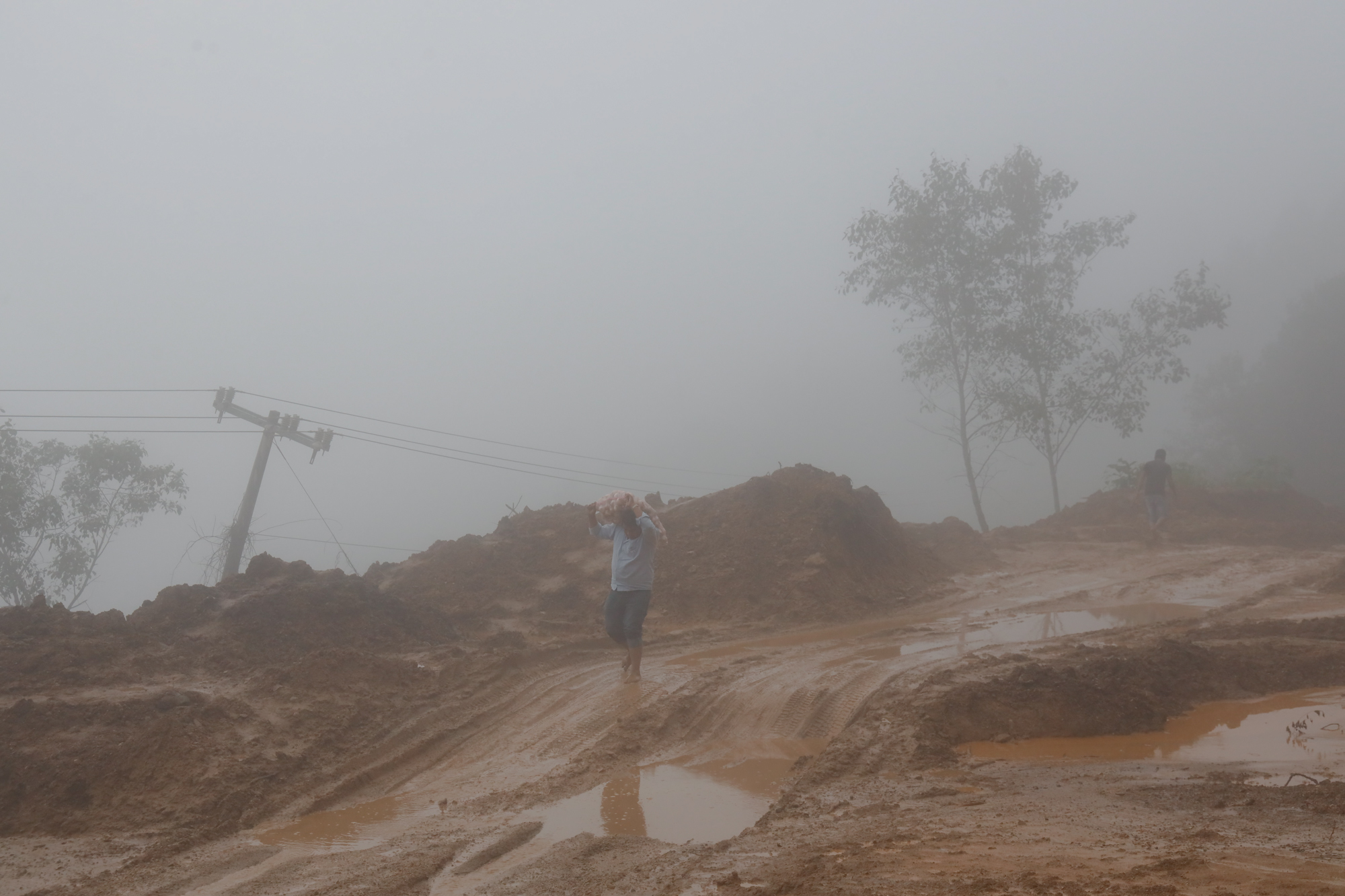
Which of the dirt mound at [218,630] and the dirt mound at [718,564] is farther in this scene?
the dirt mound at [718,564]

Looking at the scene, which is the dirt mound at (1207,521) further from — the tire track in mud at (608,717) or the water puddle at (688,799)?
the water puddle at (688,799)

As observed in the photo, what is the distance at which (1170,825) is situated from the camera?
3545mm

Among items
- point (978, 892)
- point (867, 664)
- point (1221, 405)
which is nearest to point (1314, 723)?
point (867, 664)

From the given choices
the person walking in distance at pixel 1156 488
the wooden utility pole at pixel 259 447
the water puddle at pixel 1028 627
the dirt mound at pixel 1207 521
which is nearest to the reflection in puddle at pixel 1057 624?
the water puddle at pixel 1028 627

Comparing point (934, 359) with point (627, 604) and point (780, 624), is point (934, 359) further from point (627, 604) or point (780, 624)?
point (627, 604)

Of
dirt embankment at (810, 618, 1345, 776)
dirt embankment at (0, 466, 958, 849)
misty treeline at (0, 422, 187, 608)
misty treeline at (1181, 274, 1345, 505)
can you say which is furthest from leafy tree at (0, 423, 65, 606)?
misty treeline at (1181, 274, 1345, 505)

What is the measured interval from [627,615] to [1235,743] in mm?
4687

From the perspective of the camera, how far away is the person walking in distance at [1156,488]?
17469 millimetres

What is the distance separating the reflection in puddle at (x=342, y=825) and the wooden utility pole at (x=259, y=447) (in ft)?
39.3

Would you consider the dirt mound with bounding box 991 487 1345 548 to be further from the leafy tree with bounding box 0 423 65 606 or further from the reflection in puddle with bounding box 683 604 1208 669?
the leafy tree with bounding box 0 423 65 606

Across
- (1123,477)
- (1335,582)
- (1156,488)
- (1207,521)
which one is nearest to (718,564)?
(1335,582)

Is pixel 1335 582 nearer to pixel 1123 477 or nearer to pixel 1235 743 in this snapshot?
pixel 1235 743

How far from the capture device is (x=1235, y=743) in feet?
17.4

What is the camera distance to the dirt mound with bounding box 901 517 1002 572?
15609 mm
